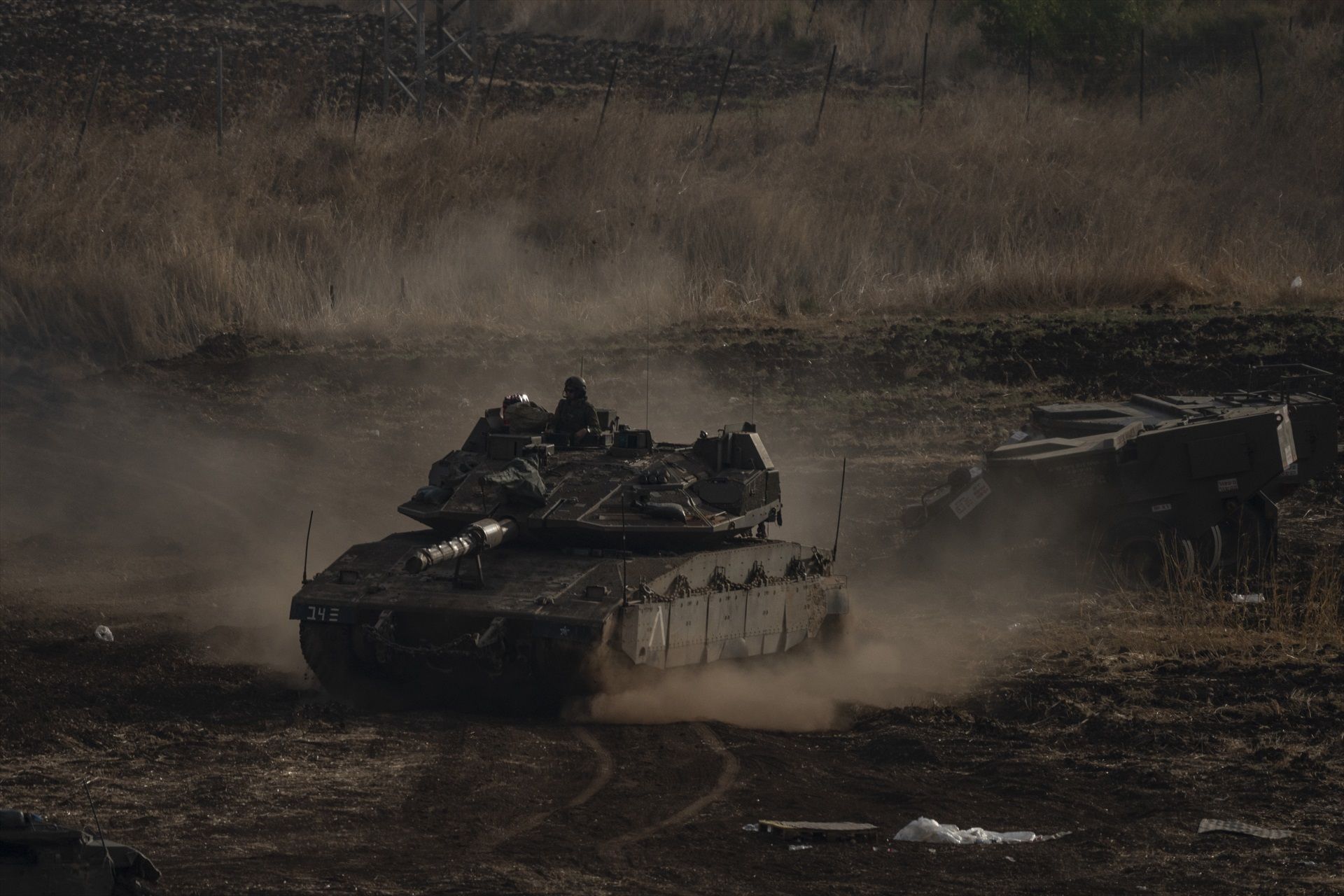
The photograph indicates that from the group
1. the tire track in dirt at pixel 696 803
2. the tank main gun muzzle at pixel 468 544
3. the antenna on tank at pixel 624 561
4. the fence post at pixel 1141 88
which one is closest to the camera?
the tire track in dirt at pixel 696 803

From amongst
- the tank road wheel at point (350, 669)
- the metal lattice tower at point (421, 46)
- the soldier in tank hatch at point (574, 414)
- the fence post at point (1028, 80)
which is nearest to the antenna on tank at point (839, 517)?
the soldier in tank hatch at point (574, 414)

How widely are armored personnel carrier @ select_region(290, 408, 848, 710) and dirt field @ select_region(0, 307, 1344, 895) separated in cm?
43

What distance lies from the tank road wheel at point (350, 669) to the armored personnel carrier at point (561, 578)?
11 mm

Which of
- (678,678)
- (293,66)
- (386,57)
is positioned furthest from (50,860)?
(293,66)

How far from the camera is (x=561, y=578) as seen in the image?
1252cm

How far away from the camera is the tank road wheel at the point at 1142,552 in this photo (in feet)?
57.1

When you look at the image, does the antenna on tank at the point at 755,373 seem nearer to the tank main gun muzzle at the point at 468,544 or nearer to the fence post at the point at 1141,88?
the tank main gun muzzle at the point at 468,544

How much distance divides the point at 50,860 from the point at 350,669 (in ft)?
18.7

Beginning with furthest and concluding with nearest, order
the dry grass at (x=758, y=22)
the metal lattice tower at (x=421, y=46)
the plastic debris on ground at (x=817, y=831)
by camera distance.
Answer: the dry grass at (x=758, y=22) < the metal lattice tower at (x=421, y=46) < the plastic debris on ground at (x=817, y=831)

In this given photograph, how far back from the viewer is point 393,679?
12.6 metres

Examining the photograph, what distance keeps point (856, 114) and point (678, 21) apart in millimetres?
7590

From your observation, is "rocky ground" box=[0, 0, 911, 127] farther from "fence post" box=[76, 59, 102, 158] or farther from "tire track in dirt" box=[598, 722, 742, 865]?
"tire track in dirt" box=[598, 722, 742, 865]

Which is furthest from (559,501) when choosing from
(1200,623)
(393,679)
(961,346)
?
(961,346)

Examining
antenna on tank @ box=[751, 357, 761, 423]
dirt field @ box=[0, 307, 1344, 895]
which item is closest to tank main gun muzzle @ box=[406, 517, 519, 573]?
dirt field @ box=[0, 307, 1344, 895]
